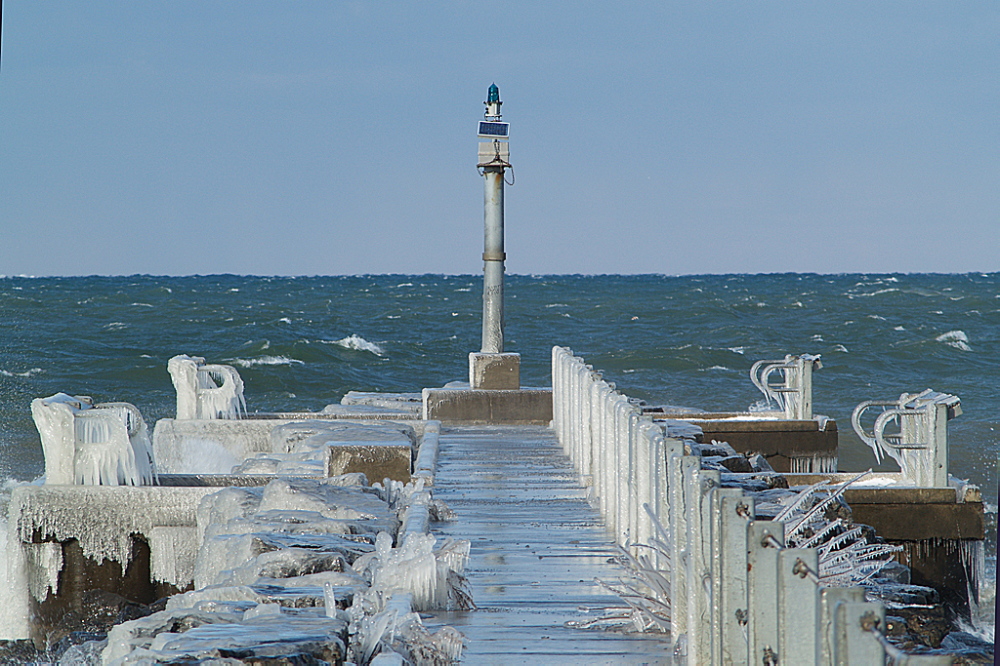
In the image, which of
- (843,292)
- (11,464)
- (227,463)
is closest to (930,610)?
(227,463)

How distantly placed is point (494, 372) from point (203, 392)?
145 inches

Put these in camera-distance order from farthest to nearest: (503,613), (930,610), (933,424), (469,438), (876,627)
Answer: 1. (469,438)
2. (933,424)
3. (930,610)
4. (503,613)
5. (876,627)

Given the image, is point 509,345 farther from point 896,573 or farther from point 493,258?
point 896,573

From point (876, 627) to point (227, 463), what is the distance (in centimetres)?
1208

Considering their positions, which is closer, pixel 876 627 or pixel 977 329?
pixel 876 627

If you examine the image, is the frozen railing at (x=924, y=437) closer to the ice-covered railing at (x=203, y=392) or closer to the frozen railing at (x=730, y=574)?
A: the frozen railing at (x=730, y=574)

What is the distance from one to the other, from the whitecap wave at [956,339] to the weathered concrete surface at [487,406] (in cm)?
3606

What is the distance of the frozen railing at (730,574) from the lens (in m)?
2.85

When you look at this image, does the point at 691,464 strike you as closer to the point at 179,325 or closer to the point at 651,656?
the point at 651,656

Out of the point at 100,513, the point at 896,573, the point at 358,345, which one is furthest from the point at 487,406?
the point at 358,345

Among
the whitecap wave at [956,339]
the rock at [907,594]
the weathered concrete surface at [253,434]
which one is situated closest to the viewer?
the rock at [907,594]

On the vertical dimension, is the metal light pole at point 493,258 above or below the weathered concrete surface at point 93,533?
above

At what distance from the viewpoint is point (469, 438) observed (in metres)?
13.5

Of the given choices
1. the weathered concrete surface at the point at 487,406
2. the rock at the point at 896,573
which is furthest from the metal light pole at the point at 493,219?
the rock at the point at 896,573
